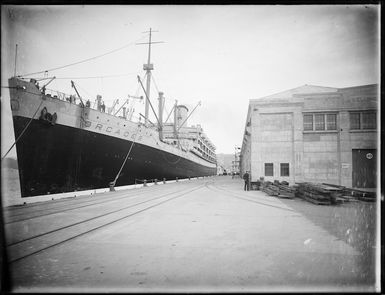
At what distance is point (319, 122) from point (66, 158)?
19426 millimetres

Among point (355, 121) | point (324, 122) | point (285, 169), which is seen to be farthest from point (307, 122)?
point (285, 169)

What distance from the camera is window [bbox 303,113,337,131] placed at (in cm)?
1698

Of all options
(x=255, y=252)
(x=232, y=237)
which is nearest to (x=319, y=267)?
(x=255, y=252)

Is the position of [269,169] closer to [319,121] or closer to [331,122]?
[319,121]

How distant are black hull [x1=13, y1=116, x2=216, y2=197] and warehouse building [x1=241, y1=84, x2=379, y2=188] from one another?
1185cm

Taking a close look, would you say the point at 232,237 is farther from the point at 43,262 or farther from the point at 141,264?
the point at 43,262

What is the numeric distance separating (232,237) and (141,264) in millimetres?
2343

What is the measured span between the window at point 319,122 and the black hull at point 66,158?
15.2 m

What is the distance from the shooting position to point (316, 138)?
675 inches

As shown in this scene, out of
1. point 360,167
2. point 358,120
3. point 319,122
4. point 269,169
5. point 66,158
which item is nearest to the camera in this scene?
point 66,158

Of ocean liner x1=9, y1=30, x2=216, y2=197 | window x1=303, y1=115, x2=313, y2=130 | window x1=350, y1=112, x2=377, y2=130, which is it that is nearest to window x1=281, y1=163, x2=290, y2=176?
window x1=303, y1=115, x2=313, y2=130

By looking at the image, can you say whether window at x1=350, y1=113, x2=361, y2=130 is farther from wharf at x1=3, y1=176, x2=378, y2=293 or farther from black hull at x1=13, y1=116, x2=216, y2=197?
black hull at x1=13, y1=116, x2=216, y2=197

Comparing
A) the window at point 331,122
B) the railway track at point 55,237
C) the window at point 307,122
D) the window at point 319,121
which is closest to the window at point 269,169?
Answer: the window at point 307,122

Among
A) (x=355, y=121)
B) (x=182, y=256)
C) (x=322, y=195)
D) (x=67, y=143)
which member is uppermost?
(x=355, y=121)
